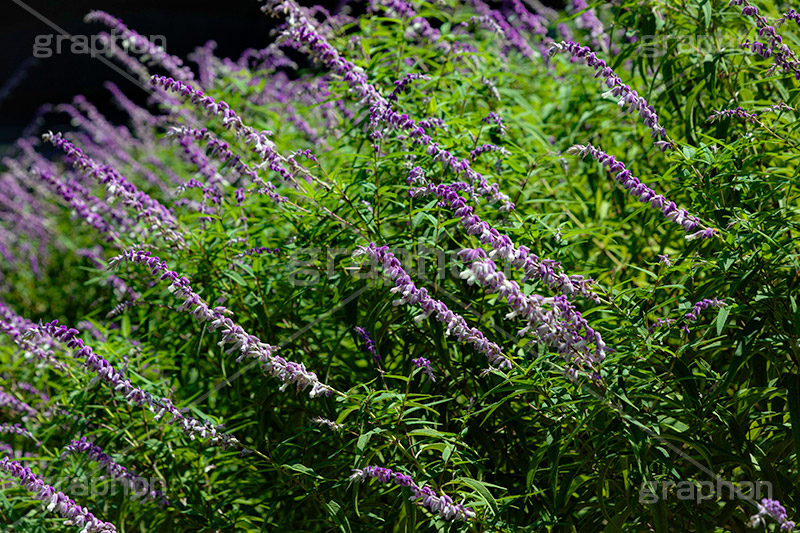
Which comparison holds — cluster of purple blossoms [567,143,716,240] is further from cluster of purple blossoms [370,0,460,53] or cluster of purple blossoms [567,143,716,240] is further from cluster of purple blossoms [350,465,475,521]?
cluster of purple blossoms [370,0,460,53]

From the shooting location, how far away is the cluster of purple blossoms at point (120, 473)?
136 inches

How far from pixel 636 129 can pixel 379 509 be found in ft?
8.70

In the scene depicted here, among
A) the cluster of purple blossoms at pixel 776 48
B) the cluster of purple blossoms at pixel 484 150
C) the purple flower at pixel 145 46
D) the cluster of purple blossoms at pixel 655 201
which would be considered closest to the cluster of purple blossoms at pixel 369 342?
the cluster of purple blossoms at pixel 484 150

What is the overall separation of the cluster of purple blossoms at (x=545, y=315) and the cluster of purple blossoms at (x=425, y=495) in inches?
25.1

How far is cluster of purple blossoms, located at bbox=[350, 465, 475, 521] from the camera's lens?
103 inches

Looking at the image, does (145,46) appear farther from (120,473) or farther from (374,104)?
(120,473)

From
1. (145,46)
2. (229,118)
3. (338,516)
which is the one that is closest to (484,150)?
(229,118)

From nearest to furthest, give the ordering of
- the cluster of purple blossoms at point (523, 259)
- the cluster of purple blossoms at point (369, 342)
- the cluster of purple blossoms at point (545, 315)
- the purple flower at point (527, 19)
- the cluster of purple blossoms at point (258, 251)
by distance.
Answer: the cluster of purple blossoms at point (545, 315) → the cluster of purple blossoms at point (523, 259) → the cluster of purple blossoms at point (369, 342) → the cluster of purple blossoms at point (258, 251) → the purple flower at point (527, 19)

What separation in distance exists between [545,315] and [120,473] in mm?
2121

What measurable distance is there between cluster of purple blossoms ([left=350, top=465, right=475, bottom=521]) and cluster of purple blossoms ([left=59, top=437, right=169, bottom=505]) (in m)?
1.23

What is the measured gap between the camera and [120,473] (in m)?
3.44

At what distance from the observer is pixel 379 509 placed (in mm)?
3285

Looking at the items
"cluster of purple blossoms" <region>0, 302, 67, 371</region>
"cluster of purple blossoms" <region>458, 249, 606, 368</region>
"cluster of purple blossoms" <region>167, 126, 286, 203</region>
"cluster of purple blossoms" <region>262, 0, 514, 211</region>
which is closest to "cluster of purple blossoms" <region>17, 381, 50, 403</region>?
"cluster of purple blossoms" <region>0, 302, 67, 371</region>

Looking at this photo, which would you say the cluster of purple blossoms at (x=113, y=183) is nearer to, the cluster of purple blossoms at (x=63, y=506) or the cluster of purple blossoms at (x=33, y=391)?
the cluster of purple blossoms at (x=63, y=506)
